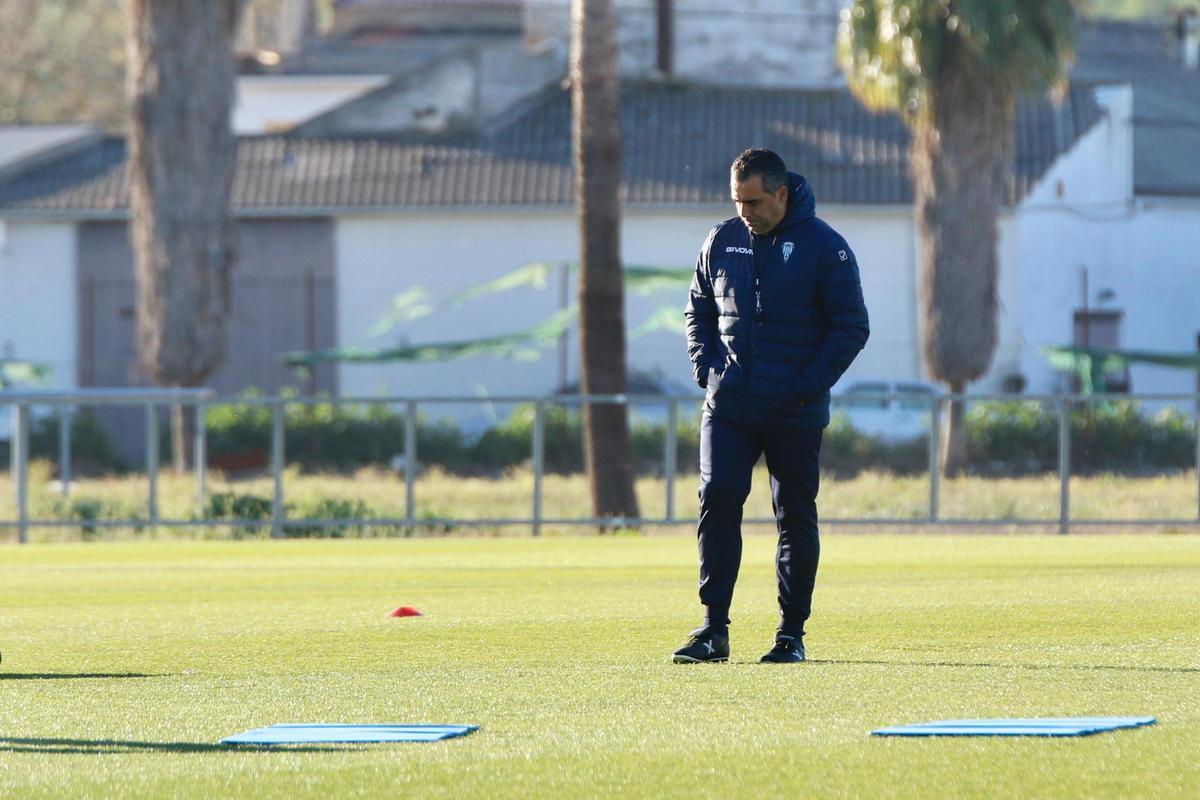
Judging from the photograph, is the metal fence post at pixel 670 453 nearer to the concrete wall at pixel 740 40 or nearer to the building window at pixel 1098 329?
the building window at pixel 1098 329

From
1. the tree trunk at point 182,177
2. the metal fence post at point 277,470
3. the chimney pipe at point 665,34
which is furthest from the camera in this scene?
the chimney pipe at point 665,34

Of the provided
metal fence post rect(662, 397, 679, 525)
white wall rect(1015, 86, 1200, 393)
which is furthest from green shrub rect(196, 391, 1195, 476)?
white wall rect(1015, 86, 1200, 393)

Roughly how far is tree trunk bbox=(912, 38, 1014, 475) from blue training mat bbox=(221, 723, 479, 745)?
24560 mm

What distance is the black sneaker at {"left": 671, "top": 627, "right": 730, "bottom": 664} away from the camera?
27.3 feet

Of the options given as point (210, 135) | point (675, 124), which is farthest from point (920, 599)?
point (675, 124)

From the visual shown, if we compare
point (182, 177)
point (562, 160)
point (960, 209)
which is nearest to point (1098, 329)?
point (562, 160)

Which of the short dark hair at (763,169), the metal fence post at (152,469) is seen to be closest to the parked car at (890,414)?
the metal fence post at (152,469)

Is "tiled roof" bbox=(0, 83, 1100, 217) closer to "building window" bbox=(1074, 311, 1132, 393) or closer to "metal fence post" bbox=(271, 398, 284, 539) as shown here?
"building window" bbox=(1074, 311, 1132, 393)

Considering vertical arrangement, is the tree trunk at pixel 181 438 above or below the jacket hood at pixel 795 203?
below

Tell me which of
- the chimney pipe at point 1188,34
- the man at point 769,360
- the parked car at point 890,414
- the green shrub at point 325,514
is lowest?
the green shrub at point 325,514

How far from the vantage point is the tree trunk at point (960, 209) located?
30.2 metres

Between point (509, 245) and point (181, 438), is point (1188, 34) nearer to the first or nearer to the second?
point (509, 245)

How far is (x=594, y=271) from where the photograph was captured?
A: 22219mm

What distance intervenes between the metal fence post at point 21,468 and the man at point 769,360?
13015 millimetres
